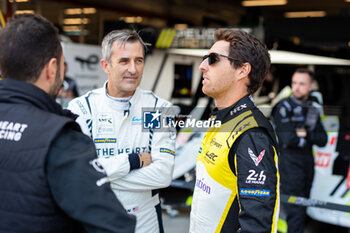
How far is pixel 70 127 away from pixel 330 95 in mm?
7016

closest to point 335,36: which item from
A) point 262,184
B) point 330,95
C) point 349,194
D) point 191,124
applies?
point 349,194

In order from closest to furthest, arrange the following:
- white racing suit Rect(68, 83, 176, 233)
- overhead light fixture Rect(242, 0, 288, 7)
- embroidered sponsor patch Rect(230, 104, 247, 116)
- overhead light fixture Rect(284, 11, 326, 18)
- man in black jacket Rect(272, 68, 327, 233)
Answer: embroidered sponsor patch Rect(230, 104, 247, 116), white racing suit Rect(68, 83, 176, 233), man in black jacket Rect(272, 68, 327, 233), overhead light fixture Rect(242, 0, 288, 7), overhead light fixture Rect(284, 11, 326, 18)

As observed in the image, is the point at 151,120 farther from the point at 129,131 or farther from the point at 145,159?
the point at 145,159

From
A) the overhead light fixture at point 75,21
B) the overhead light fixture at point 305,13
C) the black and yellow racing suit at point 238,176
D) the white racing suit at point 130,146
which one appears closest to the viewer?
the black and yellow racing suit at point 238,176

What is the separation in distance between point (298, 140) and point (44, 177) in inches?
137

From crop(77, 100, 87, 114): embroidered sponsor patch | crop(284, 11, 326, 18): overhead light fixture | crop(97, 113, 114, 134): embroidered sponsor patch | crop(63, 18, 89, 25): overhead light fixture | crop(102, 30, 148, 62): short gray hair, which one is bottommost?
crop(97, 113, 114, 134): embroidered sponsor patch

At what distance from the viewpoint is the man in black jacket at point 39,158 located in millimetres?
1057

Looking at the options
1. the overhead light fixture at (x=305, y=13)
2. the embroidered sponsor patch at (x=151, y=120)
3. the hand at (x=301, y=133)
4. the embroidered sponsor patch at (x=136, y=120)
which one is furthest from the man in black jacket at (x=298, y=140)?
the overhead light fixture at (x=305, y=13)

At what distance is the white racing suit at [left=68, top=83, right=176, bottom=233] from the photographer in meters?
1.90

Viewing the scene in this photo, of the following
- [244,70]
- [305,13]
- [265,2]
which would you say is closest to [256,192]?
[244,70]

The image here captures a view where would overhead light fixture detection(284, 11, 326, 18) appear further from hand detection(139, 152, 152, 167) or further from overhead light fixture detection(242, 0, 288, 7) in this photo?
hand detection(139, 152, 152, 167)

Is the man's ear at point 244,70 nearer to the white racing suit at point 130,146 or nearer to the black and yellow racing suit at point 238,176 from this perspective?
the black and yellow racing suit at point 238,176

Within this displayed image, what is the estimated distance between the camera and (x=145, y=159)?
76.8 inches

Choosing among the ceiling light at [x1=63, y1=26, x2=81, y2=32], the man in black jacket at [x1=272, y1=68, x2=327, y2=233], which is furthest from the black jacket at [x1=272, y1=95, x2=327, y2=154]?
the ceiling light at [x1=63, y1=26, x2=81, y2=32]
